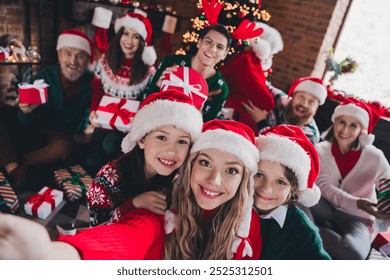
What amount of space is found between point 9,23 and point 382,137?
3.27 m

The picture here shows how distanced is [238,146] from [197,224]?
29cm

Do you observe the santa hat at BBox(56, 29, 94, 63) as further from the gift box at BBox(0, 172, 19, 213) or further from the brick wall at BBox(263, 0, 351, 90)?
the brick wall at BBox(263, 0, 351, 90)

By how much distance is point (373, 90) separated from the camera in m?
1.80

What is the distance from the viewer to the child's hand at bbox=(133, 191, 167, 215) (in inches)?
33.7

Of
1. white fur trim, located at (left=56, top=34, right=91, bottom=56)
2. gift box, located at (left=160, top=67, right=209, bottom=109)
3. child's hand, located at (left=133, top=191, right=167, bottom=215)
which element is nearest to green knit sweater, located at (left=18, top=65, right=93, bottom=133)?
white fur trim, located at (left=56, top=34, right=91, bottom=56)

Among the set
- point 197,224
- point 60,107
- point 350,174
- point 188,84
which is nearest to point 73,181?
point 60,107

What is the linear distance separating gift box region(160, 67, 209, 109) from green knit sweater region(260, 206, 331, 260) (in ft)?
1.95

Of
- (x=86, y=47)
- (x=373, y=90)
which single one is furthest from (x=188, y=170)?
(x=373, y=90)

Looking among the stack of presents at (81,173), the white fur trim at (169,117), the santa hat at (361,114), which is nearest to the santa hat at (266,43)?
the santa hat at (361,114)

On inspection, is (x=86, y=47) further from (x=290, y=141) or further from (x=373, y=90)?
(x=373, y=90)

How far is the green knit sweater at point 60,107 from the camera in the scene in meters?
1.66

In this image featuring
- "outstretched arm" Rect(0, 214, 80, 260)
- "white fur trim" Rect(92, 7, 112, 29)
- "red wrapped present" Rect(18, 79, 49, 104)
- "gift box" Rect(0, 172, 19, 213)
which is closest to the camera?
"outstretched arm" Rect(0, 214, 80, 260)

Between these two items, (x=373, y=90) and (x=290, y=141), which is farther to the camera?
(x=373, y=90)
